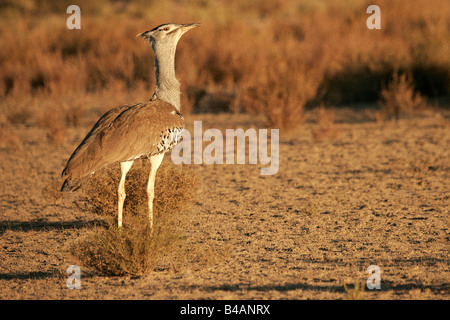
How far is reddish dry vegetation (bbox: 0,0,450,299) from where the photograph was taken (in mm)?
4605

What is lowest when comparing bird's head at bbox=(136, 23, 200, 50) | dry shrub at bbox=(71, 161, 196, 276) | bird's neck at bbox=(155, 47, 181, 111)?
dry shrub at bbox=(71, 161, 196, 276)

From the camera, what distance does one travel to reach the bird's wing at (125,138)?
4.82 m

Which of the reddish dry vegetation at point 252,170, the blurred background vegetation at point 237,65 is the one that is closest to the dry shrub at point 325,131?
the reddish dry vegetation at point 252,170

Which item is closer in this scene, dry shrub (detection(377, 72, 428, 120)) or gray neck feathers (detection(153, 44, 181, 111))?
gray neck feathers (detection(153, 44, 181, 111))

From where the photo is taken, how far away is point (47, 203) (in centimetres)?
691

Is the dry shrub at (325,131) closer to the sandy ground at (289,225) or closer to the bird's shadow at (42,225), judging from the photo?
the sandy ground at (289,225)

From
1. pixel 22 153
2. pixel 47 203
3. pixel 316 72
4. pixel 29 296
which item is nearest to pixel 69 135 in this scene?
pixel 22 153

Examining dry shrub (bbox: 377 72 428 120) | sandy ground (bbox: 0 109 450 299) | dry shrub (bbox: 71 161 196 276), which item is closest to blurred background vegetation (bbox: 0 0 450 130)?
dry shrub (bbox: 377 72 428 120)

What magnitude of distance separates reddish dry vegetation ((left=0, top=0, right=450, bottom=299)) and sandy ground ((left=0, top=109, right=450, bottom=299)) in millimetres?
24

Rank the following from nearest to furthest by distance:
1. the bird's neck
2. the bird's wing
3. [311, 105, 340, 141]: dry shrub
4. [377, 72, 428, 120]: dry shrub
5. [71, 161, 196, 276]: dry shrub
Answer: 1. [71, 161, 196, 276]: dry shrub
2. the bird's wing
3. the bird's neck
4. [311, 105, 340, 141]: dry shrub
5. [377, 72, 428, 120]: dry shrub

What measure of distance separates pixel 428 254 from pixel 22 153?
21.5 feet

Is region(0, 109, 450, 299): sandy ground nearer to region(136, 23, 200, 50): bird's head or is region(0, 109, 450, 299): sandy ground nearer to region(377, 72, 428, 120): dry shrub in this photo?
region(377, 72, 428, 120): dry shrub

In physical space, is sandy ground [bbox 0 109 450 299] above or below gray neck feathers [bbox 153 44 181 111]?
below

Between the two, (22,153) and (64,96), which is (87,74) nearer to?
(64,96)
